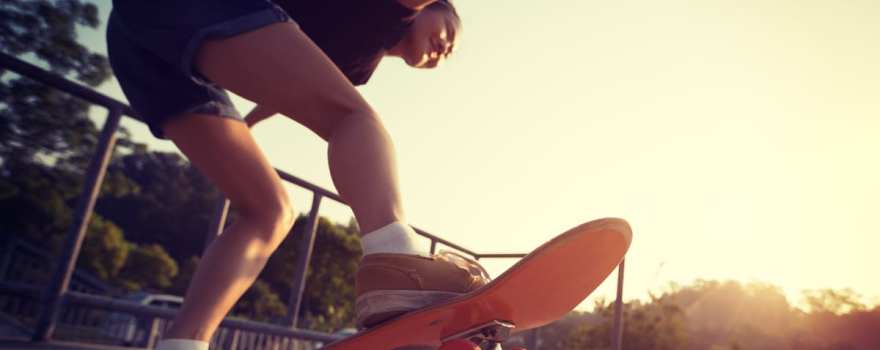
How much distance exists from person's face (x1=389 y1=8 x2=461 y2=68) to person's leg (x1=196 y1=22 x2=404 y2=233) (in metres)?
0.39

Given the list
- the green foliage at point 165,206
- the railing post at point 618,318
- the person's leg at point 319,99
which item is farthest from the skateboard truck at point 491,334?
the green foliage at point 165,206

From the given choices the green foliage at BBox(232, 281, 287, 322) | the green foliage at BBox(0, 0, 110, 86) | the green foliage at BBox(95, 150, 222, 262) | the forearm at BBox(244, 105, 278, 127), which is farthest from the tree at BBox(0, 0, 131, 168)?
the green foliage at BBox(95, 150, 222, 262)

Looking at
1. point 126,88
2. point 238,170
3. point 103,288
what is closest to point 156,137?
point 126,88

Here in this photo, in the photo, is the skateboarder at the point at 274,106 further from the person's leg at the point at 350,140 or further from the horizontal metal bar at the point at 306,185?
the horizontal metal bar at the point at 306,185

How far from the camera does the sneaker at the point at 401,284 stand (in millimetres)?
978

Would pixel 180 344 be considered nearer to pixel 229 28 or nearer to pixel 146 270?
pixel 229 28

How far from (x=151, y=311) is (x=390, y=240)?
201 centimetres

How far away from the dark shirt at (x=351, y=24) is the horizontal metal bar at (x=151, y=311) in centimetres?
159

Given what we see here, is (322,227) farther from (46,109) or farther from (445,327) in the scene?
(445,327)

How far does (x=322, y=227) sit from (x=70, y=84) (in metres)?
25.3

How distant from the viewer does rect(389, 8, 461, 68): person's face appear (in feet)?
4.41

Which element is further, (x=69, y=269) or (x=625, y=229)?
(x=69, y=269)

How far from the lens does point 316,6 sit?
1.20 metres

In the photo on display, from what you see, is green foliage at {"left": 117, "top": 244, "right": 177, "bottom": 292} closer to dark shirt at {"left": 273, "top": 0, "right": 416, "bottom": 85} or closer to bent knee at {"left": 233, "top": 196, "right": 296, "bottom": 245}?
bent knee at {"left": 233, "top": 196, "right": 296, "bottom": 245}
